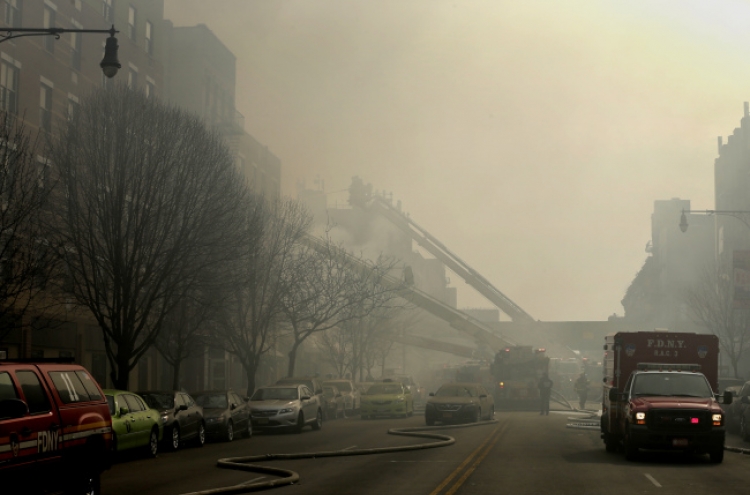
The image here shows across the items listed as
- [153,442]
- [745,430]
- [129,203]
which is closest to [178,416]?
[153,442]

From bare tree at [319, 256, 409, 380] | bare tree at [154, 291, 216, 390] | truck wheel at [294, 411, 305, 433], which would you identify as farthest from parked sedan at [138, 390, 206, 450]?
bare tree at [319, 256, 409, 380]

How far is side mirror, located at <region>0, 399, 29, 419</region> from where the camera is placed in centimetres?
1062

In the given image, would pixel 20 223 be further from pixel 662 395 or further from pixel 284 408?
pixel 662 395

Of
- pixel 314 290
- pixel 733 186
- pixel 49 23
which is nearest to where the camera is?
pixel 49 23

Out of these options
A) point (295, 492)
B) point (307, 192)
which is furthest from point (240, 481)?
point (307, 192)

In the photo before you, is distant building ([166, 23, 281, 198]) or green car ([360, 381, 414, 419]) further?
distant building ([166, 23, 281, 198])

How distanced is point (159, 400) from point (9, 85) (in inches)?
579

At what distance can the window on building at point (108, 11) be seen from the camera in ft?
142

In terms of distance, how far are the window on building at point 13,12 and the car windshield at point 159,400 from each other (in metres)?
16.3

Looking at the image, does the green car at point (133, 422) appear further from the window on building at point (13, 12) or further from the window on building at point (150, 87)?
the window on building at point (150, 87)

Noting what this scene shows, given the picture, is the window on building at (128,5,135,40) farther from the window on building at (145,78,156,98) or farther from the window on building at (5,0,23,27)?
the window on building at (5,0,23,27)

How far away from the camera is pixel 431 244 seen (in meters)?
112

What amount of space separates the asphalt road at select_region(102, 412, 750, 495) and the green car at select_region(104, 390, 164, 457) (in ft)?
1.43

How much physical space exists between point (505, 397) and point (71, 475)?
45.6m
